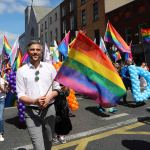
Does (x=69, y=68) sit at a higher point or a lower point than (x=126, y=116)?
higher

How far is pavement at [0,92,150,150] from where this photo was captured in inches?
304

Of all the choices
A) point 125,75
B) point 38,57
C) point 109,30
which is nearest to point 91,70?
point 38,57

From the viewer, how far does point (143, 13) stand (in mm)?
28266

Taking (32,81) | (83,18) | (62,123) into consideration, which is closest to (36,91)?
(32,81)

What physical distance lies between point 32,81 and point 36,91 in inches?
5.0

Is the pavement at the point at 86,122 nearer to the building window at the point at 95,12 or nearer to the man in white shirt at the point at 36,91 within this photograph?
the man in white shirt at the point at 36,91

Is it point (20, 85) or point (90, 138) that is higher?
point (20, 85)

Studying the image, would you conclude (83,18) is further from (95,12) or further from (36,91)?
Answer: (36,91)

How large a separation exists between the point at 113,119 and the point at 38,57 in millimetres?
5807

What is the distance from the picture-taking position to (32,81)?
430 centimetres

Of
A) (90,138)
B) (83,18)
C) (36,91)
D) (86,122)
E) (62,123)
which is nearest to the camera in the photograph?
(36,91)

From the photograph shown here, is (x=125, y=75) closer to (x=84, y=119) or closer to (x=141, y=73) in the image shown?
(x=141, y=73)

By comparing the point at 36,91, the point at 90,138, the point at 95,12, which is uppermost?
the point at 95,12

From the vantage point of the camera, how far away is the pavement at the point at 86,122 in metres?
7.73
